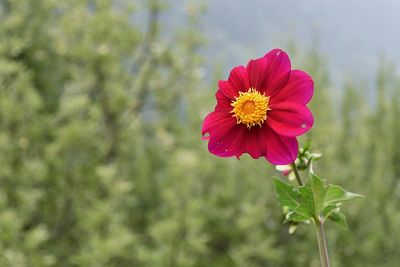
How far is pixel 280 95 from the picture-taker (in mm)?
902

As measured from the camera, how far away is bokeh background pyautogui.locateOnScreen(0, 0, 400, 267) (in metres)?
6.30

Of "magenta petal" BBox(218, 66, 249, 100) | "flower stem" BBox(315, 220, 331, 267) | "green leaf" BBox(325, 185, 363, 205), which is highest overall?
"magenta petal" BBox(218, 66, 249, 100)

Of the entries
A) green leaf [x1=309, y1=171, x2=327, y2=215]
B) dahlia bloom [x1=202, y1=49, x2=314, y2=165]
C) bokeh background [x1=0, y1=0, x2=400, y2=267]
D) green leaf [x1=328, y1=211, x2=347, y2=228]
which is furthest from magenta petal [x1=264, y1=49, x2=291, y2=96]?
bokeh background [x1=0, y1=0, x2=400, y2=267]

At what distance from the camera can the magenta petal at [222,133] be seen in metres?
0.90

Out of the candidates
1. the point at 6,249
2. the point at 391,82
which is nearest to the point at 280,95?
the point at 6,249

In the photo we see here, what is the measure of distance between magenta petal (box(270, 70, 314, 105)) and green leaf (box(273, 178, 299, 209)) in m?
0.17

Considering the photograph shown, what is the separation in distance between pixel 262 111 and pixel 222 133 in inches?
2.9

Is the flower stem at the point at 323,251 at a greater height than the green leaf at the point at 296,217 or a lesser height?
lesser

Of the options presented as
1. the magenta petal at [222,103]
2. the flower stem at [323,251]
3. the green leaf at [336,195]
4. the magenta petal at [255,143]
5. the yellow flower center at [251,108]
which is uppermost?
the magenta petal at [222,103]

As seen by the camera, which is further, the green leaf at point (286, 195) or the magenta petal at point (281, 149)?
the green leaf at point (286, 195)

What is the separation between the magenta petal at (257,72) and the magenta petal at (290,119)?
0.05m

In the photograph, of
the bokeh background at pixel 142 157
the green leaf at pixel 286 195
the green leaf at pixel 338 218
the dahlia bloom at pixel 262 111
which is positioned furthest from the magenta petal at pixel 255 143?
the bokeh background at pixel 142 157

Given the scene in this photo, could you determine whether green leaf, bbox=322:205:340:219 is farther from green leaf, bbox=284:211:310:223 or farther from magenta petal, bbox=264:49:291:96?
magenta petal, bbox=264:49:291:96

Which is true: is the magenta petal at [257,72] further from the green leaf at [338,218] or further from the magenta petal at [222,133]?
the green leaf at [338,218]
